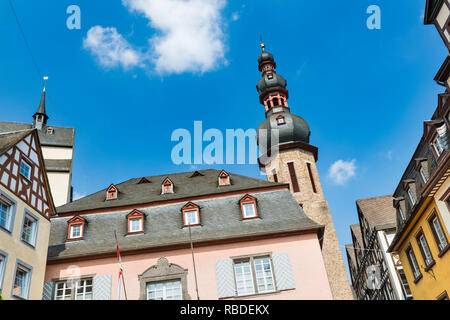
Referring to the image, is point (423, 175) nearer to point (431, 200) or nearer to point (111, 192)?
point (431, 200)

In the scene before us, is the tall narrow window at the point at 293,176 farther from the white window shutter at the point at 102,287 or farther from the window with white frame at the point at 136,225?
the white window shutter at the point at 102,287

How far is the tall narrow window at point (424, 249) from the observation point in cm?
1875

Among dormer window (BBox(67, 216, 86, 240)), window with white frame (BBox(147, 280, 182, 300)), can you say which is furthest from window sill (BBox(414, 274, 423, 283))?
dormer window (BBox(67, 216, 86, 240))

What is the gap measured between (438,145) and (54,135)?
36167mm

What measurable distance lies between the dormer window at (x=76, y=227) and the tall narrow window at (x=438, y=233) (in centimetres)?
1653

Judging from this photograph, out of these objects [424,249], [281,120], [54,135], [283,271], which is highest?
[54,135]

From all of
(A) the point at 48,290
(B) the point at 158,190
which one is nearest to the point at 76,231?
(A) the point at 48,290

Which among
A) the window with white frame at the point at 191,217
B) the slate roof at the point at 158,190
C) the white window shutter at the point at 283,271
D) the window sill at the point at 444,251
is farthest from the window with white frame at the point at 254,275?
the window sill at the point at 444,251

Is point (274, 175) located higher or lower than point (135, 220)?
higher

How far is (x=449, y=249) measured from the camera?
16328 millimetres

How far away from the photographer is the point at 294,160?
37750mm

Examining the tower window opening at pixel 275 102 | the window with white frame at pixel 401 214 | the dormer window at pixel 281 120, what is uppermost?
the tower window opening at pixel 275 102
